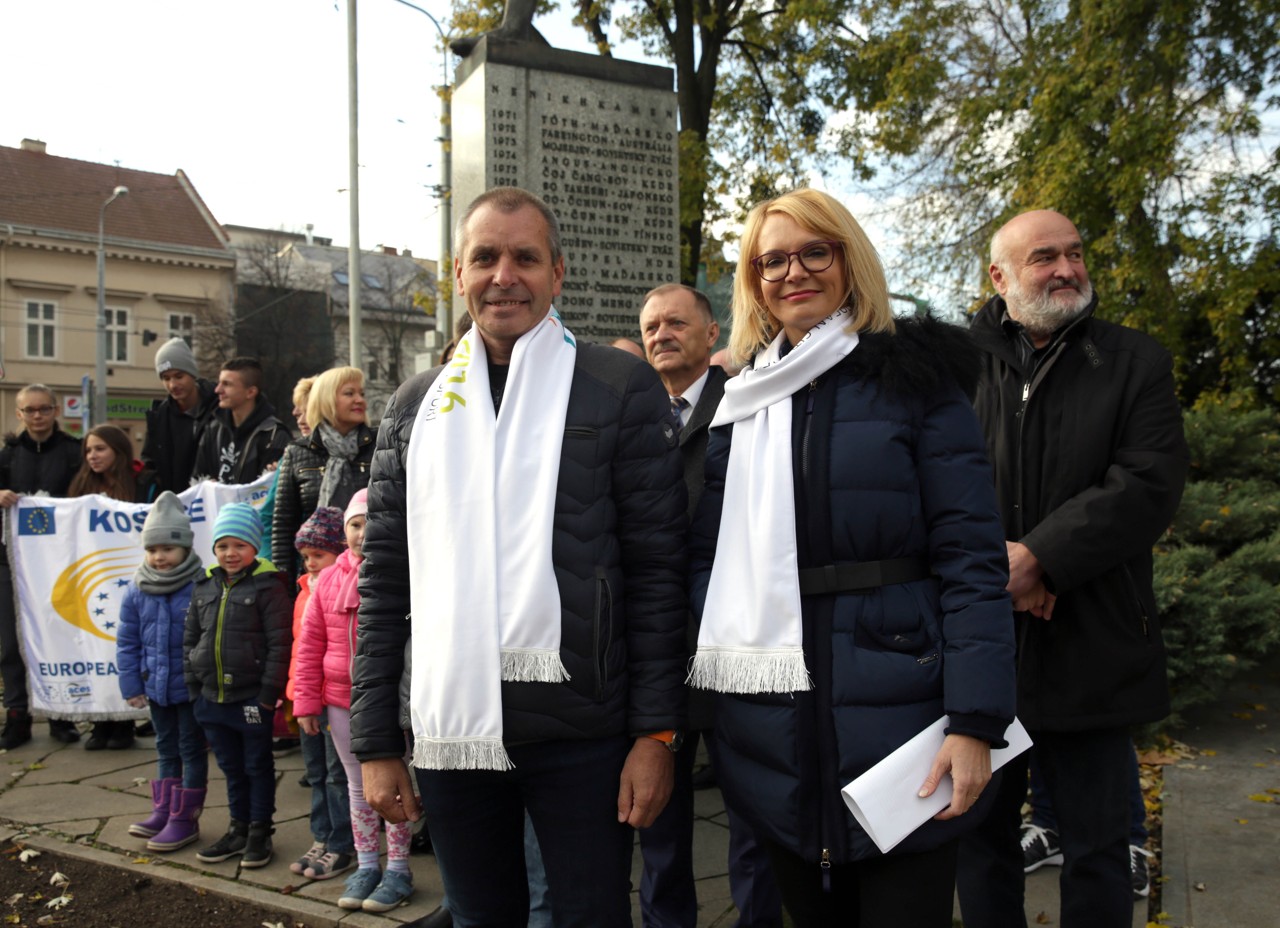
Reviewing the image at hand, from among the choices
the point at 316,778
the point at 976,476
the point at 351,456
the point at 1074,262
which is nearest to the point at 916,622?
the point at 976,476

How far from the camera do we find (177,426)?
6.81m

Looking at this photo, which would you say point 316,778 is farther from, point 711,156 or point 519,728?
point 711,156

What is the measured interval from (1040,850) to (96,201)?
149 feet

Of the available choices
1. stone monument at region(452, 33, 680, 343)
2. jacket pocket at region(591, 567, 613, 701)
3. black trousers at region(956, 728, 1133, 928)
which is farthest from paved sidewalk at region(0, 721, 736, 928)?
stone monument at region(452, 33, 680, 343)

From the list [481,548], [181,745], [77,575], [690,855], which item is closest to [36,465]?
[77,575]

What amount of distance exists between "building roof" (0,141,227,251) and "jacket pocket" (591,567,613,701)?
43.0m

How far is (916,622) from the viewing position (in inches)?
75.3

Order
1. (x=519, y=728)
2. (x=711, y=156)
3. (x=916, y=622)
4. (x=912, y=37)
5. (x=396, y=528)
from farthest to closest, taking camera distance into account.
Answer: (x=711, y=156) → (x=912, y=37) → (x=396, y=528) → (x=519, y=728) → (x=916, y=622)

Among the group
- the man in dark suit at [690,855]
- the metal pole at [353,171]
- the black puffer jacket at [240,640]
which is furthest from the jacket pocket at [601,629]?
the metal pole at [353,171]

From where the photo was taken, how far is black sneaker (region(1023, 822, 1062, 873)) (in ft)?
12.5

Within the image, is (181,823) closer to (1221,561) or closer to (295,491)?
(295,491)

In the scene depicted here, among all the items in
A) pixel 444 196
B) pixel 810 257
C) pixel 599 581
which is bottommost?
pixel 599 581

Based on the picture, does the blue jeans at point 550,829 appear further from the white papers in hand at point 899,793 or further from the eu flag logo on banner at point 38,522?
the eu flag logo on banner at point 38,522

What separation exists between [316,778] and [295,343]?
35.6m
